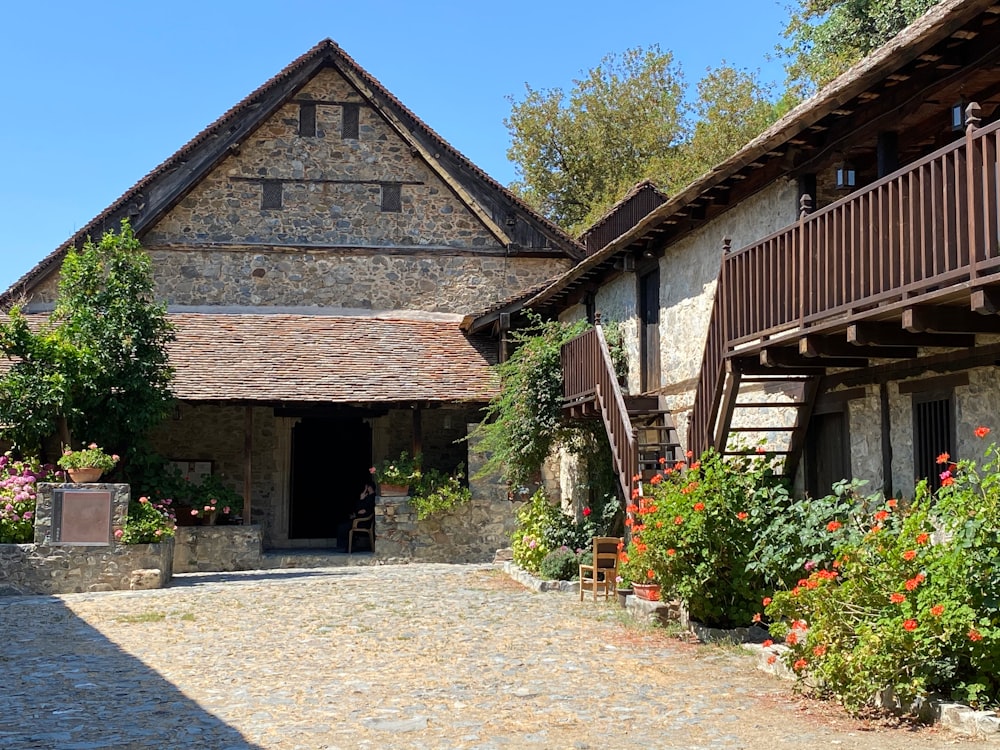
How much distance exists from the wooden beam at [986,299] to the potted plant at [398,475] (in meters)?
12.7

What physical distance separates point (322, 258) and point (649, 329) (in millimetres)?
8491

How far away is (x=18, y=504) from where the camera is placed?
15.3 metres

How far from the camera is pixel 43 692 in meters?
7.86


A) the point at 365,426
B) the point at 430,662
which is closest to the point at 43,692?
the point at 430,662

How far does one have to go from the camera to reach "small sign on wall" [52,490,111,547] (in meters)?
14.8

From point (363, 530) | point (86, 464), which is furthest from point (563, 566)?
point (86, 464)

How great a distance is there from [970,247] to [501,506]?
12722 mm

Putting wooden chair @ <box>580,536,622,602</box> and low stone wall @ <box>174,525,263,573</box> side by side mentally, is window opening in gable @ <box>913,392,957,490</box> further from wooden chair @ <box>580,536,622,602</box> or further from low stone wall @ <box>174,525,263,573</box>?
low stone wall @ <box>174,525,263,573</box>

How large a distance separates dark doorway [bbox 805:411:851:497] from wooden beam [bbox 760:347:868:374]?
79cm

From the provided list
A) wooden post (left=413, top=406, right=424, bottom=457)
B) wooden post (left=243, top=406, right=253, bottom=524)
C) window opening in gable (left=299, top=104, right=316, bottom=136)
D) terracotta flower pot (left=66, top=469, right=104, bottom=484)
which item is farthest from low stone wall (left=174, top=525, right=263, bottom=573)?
window opening in gable (left=299, top=104, right=316, bottom=136)

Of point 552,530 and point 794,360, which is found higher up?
point 794,360

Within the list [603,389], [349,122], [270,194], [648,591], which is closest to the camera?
[648,591]

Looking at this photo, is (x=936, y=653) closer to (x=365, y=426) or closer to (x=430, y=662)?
(x=430, y=662)

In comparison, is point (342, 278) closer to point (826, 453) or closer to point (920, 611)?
point (826, 453)
